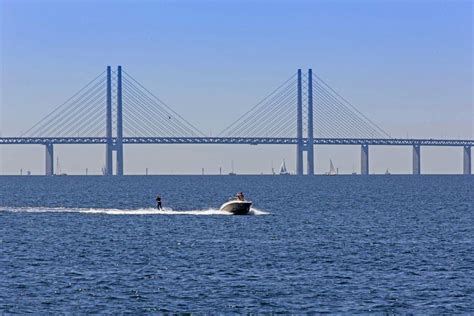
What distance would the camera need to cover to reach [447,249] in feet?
169

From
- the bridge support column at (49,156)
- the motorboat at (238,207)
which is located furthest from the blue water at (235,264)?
the bridge support column at (49,156)

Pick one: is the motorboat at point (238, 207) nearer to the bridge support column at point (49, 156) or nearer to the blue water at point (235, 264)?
the blue water at point (235, 264)

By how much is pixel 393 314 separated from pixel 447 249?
18.6 meters

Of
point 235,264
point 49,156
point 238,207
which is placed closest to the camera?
point 235,264

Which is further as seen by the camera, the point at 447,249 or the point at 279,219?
the point at 279,219

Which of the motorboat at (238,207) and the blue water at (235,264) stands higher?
the motorboat at (238,207)

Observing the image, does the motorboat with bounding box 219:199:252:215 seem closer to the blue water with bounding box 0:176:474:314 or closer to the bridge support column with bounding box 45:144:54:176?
the blue water with bounding box 0:176:474:314

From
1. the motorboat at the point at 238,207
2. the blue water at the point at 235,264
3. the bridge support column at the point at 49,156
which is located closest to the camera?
the blue water at the point at 235,264

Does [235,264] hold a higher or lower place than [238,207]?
lower

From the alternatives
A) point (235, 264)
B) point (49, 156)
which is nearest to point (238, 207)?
point (235, 264)

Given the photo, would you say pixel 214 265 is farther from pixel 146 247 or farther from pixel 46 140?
pixel 46 140

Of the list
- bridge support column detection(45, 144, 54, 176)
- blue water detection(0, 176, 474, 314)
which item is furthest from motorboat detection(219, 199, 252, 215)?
bridge support column detection(45, 144, 54, 176)

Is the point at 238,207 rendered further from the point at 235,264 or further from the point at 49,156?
the point at 49,156

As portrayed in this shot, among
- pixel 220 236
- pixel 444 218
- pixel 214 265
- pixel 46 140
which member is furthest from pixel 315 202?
pixel 46 140
